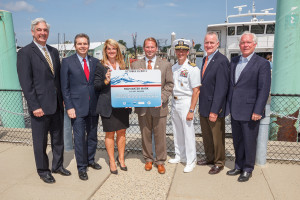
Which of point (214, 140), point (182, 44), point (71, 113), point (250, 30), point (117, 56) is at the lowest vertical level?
point (214, 140)

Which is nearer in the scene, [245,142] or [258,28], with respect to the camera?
[245,142]

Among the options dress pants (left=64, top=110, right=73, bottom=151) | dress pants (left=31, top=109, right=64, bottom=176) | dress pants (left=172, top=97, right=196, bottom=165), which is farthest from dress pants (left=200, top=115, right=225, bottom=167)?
dress pants (left=64, top=110, right=73, bottom=151)

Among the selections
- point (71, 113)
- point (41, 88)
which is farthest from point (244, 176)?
point (41, 88)

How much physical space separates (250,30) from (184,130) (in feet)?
59.2

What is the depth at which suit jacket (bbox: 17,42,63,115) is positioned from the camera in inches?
122

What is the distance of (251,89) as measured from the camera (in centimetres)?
328

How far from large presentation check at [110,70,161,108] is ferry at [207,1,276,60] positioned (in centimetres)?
1750

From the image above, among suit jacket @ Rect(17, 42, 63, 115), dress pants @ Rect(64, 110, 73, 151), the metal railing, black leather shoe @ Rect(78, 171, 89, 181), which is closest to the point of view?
suit jacket @ Rect(17, 42, 63, 115)

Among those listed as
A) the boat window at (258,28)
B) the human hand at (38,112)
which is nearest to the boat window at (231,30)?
the boat window at (258,28)

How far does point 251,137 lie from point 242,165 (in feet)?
1.71

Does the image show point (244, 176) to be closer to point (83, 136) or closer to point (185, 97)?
point (185, 97)

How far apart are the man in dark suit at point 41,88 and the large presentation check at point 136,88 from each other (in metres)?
0.89

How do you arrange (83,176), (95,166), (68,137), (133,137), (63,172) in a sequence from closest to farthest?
1. (83,176)
2. (63,172)
3. (95,166)
4. (68,137)
5. (133,137)

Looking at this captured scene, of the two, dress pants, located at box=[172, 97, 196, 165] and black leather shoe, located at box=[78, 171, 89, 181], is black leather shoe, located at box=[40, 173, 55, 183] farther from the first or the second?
dress pants, located at box=[172, 97, 196, 165]
